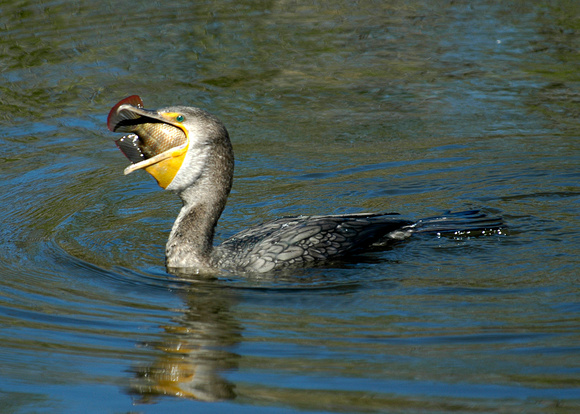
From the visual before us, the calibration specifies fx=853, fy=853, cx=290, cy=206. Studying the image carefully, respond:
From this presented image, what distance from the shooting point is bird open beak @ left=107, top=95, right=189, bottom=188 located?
638cm

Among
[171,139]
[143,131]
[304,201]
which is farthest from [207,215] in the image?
[304,201]

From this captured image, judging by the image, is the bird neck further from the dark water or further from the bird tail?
the bird tail

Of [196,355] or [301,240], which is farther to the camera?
[301,240]

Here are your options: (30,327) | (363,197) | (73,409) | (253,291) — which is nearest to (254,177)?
(363,197)

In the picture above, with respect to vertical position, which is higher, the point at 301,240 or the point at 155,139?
the point at 155,139

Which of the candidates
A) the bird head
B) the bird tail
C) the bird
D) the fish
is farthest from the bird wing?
the fish

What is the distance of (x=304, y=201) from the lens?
8172mm

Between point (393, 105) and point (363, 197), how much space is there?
2.41m

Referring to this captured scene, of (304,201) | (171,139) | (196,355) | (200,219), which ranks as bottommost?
(304,201)

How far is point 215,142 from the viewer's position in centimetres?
654

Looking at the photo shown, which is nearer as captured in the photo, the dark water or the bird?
the dark water

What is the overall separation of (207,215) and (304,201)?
162 cm

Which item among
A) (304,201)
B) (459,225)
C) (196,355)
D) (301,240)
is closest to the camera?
(196,355)

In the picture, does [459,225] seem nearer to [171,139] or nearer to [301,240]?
[301,240]
